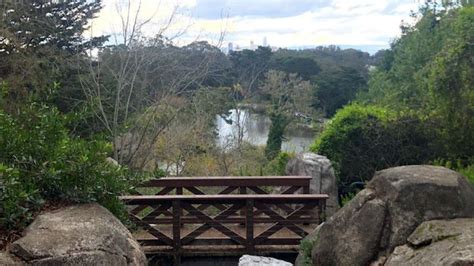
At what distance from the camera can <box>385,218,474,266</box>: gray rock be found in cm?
357

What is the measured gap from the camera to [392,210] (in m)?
4.57

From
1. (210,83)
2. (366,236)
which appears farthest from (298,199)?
(210,83)

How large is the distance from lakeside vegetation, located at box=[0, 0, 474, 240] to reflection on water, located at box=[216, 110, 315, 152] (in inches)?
17.8

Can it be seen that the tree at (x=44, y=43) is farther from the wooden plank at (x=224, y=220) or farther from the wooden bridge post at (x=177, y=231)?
the wooden bridge post at (x=177, y=231)

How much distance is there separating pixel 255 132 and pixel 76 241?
2018 cm

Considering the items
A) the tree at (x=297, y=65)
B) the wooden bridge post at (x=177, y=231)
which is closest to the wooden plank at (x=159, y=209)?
the wooden bridge post at (x=177, y=231)

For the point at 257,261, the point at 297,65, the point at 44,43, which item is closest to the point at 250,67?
the point at 297,65

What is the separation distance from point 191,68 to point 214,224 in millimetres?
7044

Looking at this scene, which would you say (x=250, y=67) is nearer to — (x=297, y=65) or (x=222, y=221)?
(x=297, y=65)

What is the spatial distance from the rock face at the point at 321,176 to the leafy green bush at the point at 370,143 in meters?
0.69

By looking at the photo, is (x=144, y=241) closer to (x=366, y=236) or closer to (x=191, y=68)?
(x=366, y=236)

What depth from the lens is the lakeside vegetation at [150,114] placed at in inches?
155

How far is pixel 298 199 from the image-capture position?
6.30 meters

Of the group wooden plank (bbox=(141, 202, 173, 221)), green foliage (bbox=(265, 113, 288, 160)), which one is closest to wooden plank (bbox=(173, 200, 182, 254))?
wooden plank (bbox=(141, 202, 173, 221))
